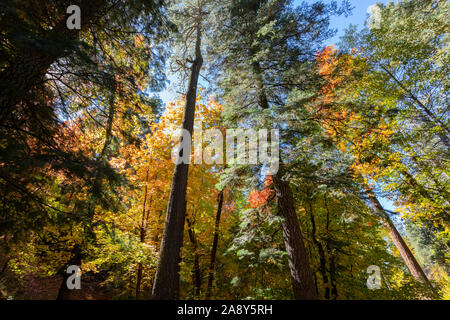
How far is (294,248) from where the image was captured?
189 inches

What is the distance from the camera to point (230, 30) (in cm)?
723

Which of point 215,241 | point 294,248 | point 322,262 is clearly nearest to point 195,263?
point 215,241

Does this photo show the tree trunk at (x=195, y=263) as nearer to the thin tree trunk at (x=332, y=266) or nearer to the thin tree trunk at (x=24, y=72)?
the thin tree trunk at (x=332, y=266)

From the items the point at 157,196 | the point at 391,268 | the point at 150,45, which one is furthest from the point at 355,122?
the point at 157,196

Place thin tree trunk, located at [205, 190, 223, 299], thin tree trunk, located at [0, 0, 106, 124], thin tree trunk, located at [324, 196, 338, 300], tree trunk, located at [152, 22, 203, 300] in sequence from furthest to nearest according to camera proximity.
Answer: thin tree trunk, located at [205, 190, 223, 299] → thin tree trunk, located at [324, 196, 338, 300] → tree trunk, located at [152, 22, 203, 300] → thin tree trunk, located at [0, 0, 106, 124]

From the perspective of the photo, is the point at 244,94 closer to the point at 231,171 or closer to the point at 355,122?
the point at 231,171

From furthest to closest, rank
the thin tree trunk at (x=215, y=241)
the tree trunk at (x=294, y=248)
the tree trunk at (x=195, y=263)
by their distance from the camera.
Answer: the tree trunk at (x=195, y=263) → the thin tree trunk at (x=215, y=241) → the tree trunk at (x=294, y=248)

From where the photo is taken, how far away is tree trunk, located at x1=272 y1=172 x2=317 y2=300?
4.42m

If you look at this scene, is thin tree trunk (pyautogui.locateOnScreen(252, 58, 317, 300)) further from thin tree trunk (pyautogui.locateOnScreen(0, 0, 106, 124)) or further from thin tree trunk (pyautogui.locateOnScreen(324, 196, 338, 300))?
thin tree trunk (pyautogui.locateOnScreen(0, 0, 106, 124))

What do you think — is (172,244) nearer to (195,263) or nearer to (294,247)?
(195,263)

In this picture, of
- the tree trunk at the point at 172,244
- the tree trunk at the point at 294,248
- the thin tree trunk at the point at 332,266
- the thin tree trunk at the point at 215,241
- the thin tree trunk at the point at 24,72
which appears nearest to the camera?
the thin tree trunk at the point at 24,72

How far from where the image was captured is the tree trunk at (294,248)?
174 inches

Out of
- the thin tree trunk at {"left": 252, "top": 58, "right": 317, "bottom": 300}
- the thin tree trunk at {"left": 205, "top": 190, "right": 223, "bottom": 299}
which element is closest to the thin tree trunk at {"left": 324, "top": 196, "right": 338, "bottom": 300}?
the thin tree trunk at {"left": 252, "top": 58, "right": 317, "bottom": 300}

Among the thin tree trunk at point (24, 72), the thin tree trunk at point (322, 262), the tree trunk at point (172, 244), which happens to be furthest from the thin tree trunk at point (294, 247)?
the thin tree trunk at point (24, 72)
